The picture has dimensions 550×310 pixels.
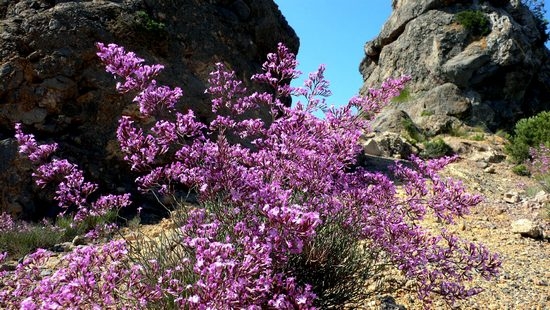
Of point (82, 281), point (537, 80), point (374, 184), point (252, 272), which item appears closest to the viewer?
point (252, 272)

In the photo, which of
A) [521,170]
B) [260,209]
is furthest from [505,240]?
[521,170]

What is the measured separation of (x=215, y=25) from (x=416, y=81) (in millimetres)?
16559

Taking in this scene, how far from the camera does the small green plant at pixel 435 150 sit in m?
16.4

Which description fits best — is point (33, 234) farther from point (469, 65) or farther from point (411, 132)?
point (469, 65)

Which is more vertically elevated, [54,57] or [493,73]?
[493,73]

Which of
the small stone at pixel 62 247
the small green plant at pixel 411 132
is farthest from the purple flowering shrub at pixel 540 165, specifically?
the small stone at pixel 62 247

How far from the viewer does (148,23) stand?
10742 millimetres

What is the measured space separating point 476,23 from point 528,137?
10631mm

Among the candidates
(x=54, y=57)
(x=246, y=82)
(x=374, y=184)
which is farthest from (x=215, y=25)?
(x=374, y=184)

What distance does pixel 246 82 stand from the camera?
1312 centimetres

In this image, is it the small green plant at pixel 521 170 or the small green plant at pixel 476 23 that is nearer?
the small green plant at pixel 521 170

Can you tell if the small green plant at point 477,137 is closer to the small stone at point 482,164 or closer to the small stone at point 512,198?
the small stone at point 482,164

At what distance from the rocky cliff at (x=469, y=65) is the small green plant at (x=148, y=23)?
12.4 m

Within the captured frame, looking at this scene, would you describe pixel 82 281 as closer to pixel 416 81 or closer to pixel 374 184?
pixel 374 184
